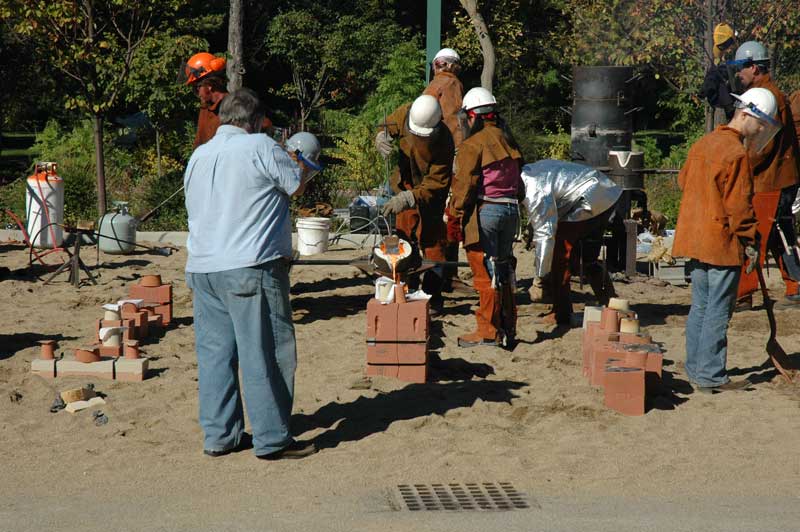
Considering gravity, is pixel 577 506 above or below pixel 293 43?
below

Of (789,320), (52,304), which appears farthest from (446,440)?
(52,304)

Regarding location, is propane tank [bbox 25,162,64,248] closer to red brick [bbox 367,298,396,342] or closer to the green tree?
the green tree

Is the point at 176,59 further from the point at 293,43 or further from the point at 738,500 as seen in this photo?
the point at 738,500

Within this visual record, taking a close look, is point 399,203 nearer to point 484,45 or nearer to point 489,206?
point 489,206

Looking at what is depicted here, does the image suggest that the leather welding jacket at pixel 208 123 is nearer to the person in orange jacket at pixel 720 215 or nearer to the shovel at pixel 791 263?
the person in orange jacket at pixel 720 215

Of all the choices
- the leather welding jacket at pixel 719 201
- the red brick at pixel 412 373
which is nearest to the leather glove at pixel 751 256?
the leather welding jacket at pixel 719 201

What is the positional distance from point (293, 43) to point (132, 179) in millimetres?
Result: 8721

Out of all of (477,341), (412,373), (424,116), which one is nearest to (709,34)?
(424,116)

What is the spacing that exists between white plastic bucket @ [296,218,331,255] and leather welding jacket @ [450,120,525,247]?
4.61 meters

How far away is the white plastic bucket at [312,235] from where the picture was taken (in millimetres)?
12406

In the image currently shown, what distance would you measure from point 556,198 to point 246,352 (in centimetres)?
344

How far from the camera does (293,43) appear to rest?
25406 millimetres

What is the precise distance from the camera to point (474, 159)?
784 cm

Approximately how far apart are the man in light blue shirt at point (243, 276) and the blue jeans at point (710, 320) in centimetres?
263
